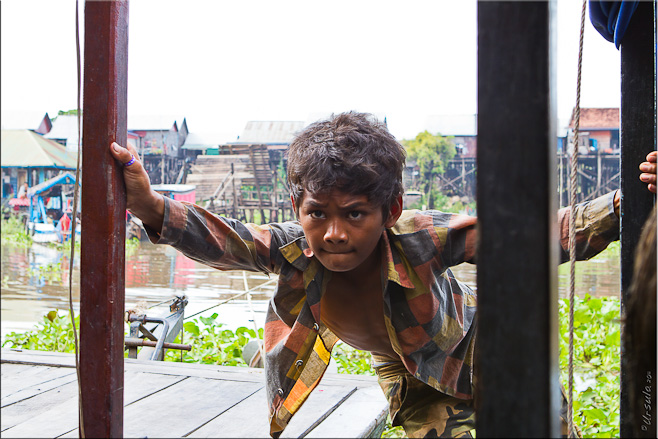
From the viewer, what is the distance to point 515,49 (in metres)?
0.63

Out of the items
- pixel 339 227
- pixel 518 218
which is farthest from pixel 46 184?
pixel 518 218

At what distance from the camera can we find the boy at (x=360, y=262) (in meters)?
1.59

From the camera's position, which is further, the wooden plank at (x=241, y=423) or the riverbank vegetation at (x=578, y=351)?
the riverbank vegetation at (x=578, y=351)

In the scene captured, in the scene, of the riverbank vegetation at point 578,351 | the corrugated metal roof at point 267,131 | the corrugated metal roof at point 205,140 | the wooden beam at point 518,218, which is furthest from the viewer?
the corrugated metal roof at point 205,140

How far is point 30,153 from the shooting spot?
1272cm

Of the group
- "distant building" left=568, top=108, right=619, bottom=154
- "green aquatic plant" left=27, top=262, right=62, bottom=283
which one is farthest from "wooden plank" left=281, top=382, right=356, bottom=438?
"distant building" left=568, top=108, right=619, bottom=154

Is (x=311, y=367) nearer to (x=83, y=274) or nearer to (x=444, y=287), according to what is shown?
(x=444, y=287)

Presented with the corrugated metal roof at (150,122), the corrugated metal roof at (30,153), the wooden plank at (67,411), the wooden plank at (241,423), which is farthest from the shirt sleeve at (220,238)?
the corrugated metal roof at (30,153)

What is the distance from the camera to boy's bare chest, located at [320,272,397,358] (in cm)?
194

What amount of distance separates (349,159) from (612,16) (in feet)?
2.59

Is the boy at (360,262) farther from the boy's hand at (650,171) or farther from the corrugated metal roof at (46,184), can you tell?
the corrugated metal roof at (46,184)

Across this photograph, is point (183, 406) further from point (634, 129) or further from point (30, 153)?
point (30, 153)

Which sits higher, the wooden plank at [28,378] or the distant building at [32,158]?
the distant building at [32,158]

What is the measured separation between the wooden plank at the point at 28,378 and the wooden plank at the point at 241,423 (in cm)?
93
